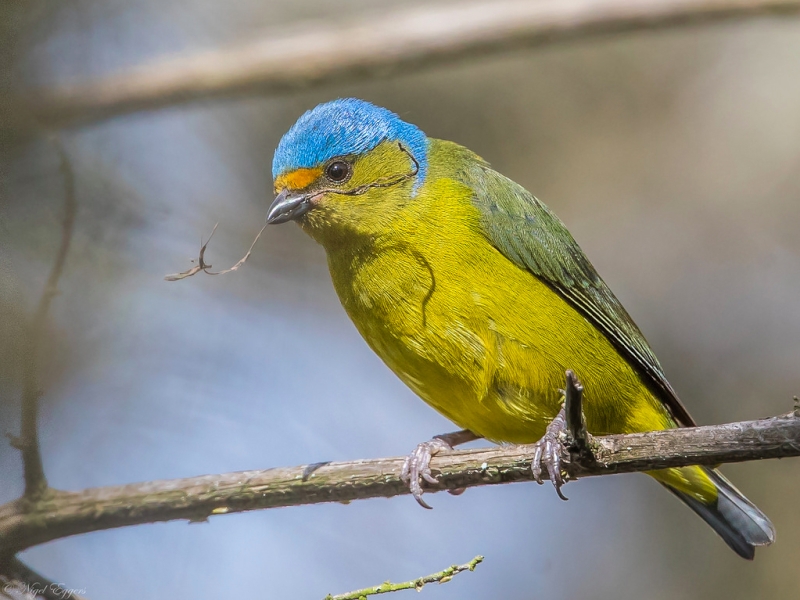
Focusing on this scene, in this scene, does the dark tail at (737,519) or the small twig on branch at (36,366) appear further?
the dark tail at (737,519)

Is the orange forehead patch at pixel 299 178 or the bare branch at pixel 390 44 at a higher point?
the bare branch at pixel 390 44

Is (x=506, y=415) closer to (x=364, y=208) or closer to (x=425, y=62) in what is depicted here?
(x=364, y=208)

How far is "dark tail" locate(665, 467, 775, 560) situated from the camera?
410 cm

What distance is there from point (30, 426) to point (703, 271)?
5.85 metres

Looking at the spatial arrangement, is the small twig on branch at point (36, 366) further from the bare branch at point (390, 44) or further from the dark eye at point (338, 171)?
the bare branch at point (390, 44)

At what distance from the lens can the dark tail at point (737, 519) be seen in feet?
13.4

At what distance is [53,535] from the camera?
2.46 metres

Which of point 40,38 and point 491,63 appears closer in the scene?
point 40,38

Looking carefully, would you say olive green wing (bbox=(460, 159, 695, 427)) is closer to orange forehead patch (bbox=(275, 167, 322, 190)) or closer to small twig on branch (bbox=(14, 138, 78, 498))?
orange forehead patch (bbox=(275, 167, 322, 190))

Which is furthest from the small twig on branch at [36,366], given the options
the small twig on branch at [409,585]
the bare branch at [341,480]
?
the small twig on branch at [409,585]

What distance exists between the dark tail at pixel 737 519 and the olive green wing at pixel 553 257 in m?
0.35

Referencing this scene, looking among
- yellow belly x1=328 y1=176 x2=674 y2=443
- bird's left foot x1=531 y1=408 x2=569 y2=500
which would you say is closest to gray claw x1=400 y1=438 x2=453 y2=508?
yellow belly x1=328 y1=176 x2=674 y2=443

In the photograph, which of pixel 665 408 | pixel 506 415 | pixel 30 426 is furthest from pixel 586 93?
pixel 30 426

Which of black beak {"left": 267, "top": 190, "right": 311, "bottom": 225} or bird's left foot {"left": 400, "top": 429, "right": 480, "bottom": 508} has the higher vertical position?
black beak {"left": 267, "top": 190, "right": 311, "bottom": 225}
